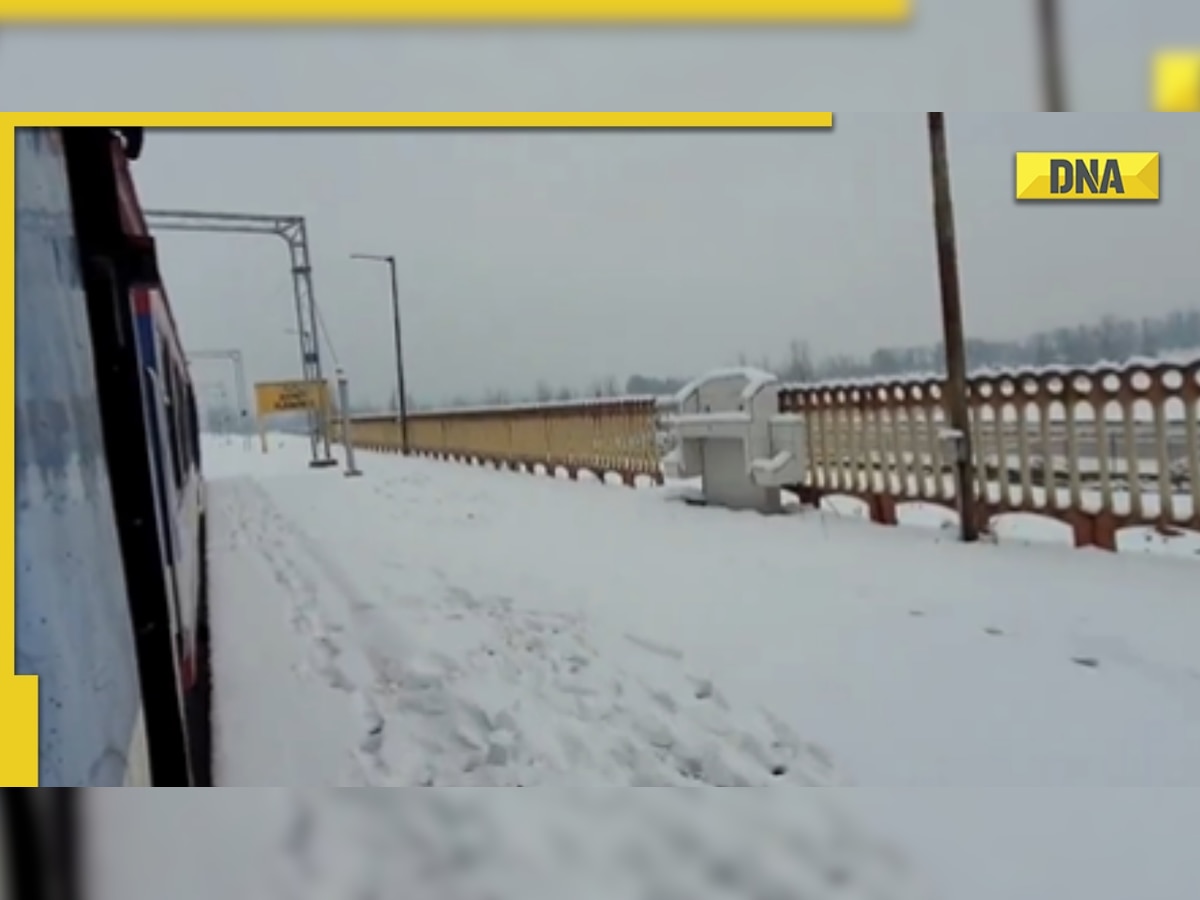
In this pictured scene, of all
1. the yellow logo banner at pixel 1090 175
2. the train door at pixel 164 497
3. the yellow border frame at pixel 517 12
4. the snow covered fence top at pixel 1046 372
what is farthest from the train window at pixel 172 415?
the snow covered fence top at pixel 1046 372

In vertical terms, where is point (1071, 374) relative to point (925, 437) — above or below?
above

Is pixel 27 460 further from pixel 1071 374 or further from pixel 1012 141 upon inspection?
pixel 1071 374

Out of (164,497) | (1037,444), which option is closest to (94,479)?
(164,497)

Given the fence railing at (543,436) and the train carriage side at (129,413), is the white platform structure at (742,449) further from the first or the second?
the train carriage side at (129,413)

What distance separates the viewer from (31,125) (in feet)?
2.84

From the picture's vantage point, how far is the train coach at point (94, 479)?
0.67 metres

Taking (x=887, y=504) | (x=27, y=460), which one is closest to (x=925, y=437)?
(x=887, y=504)

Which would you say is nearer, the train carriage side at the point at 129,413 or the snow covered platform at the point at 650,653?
the train carriage side at the point at 129,413

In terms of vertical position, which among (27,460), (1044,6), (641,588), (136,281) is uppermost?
(1044,6)

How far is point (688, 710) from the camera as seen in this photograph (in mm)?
1381

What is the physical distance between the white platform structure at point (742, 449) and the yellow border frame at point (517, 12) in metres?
1.77

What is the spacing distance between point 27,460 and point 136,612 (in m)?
0.29

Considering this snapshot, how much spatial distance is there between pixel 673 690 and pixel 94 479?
0.98m

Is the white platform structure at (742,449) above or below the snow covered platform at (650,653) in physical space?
above
